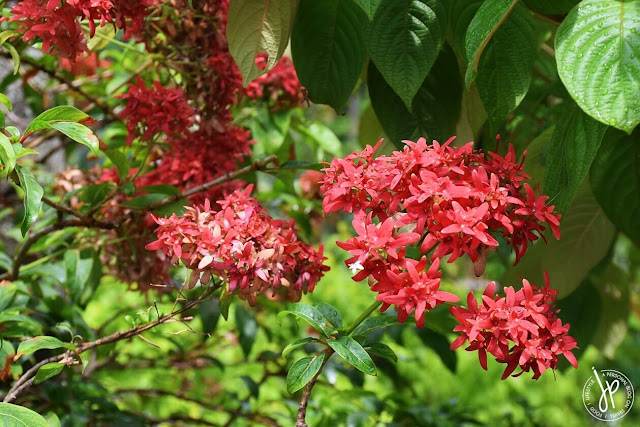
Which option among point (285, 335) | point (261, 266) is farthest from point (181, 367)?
point (261, 266)

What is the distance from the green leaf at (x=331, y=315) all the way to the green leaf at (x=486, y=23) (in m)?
0.31

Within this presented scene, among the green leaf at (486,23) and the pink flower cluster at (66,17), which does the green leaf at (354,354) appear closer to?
the green leaf at (486,23)

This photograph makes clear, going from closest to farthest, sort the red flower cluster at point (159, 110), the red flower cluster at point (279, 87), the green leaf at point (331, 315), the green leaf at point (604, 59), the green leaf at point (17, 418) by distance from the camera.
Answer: the green leaf at point (604, 59), the green leaf at point (17, 418), the green leaf at point (331, 315), the red flower cluster at point (159, 110), the red flower cluster at point (279, 87)

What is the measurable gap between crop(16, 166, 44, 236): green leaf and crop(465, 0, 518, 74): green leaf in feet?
1.38

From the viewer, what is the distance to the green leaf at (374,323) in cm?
81

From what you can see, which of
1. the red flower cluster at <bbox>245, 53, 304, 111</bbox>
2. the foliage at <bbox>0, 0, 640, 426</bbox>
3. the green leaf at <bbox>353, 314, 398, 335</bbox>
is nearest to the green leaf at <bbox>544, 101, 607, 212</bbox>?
the foliage at <bbox>0, 0, 640, 426</bbox>

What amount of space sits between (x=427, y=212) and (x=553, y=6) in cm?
32

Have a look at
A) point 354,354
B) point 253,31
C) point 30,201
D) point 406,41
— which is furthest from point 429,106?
point 30,201

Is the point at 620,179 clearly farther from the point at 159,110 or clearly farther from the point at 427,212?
the point at 159,110

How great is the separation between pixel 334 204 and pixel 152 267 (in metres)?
0.45

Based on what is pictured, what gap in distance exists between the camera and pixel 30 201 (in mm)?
687

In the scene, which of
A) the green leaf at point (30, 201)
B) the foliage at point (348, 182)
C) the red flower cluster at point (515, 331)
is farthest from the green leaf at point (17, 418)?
the red flower cluster at point (515, 331)

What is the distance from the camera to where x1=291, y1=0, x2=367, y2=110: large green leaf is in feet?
2.93

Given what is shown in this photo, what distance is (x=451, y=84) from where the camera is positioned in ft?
3.01
